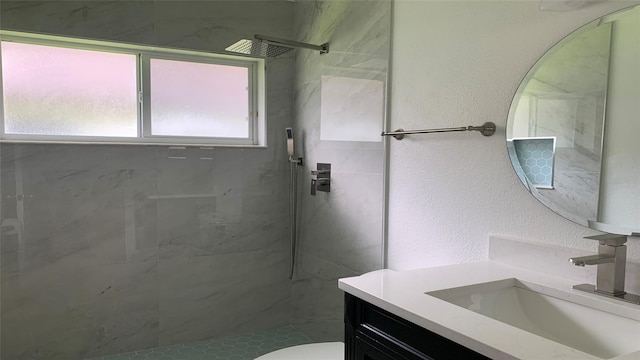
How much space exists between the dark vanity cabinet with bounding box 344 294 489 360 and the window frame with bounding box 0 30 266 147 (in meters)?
1.85

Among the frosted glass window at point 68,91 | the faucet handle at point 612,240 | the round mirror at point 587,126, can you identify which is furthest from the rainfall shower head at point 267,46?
the faucet handle at point 612,240

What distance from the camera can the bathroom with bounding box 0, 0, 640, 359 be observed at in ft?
5.79

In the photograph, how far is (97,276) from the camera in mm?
2678

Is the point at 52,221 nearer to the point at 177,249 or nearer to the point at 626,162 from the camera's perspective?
the point at 177,249

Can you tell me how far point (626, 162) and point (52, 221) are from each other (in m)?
2.67

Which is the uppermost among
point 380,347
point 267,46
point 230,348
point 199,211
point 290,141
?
point 267,46

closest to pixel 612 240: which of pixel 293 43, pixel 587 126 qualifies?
pixel 587 126

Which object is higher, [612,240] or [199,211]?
[612,240]

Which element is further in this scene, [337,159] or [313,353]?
[337,159]

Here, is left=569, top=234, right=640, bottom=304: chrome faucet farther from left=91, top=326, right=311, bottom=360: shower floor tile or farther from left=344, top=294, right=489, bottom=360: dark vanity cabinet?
left=91, top=326, right=311, bottom=360: shower floor tile

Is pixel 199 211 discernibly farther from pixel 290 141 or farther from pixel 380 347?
pixel 380 347

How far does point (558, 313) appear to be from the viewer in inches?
51.9

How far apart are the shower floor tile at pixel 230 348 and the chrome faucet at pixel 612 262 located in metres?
2.04

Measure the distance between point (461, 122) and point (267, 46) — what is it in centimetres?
142
